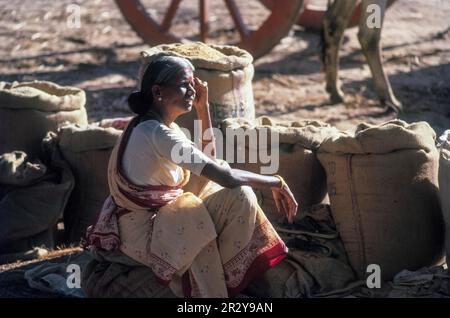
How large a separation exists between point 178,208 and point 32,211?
1.35 m

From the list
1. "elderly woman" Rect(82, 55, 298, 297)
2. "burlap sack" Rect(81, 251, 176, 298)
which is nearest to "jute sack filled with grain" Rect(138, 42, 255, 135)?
"elderly woman" Rect(82, 55, 298, 297)

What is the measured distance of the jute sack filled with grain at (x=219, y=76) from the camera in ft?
16.4

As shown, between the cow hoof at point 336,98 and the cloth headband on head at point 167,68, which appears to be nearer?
the cloth headband on head at point 167,68

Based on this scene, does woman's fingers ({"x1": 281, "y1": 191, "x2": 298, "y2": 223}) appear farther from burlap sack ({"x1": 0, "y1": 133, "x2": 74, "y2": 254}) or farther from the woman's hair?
burlap sack ({"x1": 0, "y1": 133, "x2": 74, "y2": 254})

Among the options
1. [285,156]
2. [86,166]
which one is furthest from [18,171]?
[285,156]

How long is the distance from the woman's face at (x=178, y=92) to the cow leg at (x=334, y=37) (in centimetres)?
346

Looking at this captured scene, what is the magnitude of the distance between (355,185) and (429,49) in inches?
187

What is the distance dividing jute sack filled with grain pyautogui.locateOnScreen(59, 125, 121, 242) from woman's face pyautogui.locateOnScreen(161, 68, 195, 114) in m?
Result: 1.22

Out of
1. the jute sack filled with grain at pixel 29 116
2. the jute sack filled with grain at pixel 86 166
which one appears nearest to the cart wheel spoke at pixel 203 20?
the jute sack filled with grain at pixel 29 116

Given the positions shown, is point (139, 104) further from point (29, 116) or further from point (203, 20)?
point (203, 20)

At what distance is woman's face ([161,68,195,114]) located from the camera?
13.0 feet

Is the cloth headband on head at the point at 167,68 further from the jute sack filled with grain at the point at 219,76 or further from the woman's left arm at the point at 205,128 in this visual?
the jute sack filled with grain at the point at 219,76

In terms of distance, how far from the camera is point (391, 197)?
4387mm

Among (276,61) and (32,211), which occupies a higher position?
(32,211)
